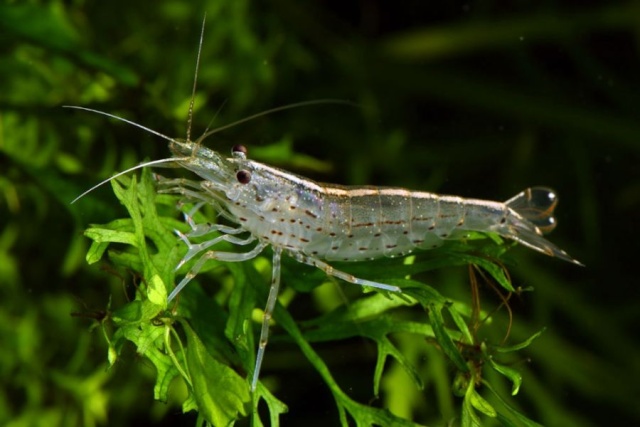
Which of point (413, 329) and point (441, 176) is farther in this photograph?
point (441, 176)

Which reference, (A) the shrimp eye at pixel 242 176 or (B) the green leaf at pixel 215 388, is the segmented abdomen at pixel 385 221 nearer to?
(A) the shrimp eye at pixel 242 176

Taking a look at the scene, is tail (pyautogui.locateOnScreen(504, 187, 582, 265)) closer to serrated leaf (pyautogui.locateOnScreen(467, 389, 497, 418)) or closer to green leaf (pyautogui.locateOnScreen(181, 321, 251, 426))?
serrated leaf (pyautogui.locateOnScreen(467, 389, 497, 418))

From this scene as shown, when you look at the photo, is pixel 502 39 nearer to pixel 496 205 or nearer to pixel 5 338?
pixel 496 205

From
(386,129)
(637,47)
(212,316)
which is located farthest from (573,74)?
(212,316)

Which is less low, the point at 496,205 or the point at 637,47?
the point at 637,47

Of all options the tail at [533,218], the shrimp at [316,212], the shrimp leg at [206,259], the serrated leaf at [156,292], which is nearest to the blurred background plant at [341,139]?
the shrimp at [316,212]

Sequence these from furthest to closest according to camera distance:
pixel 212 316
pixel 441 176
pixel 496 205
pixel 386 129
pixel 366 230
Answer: pixel 386 129 < pixel 441 176 < pixel 496 205 < pixel 366 230 < pixel 212 316

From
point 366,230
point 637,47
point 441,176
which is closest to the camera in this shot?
point 366,230
